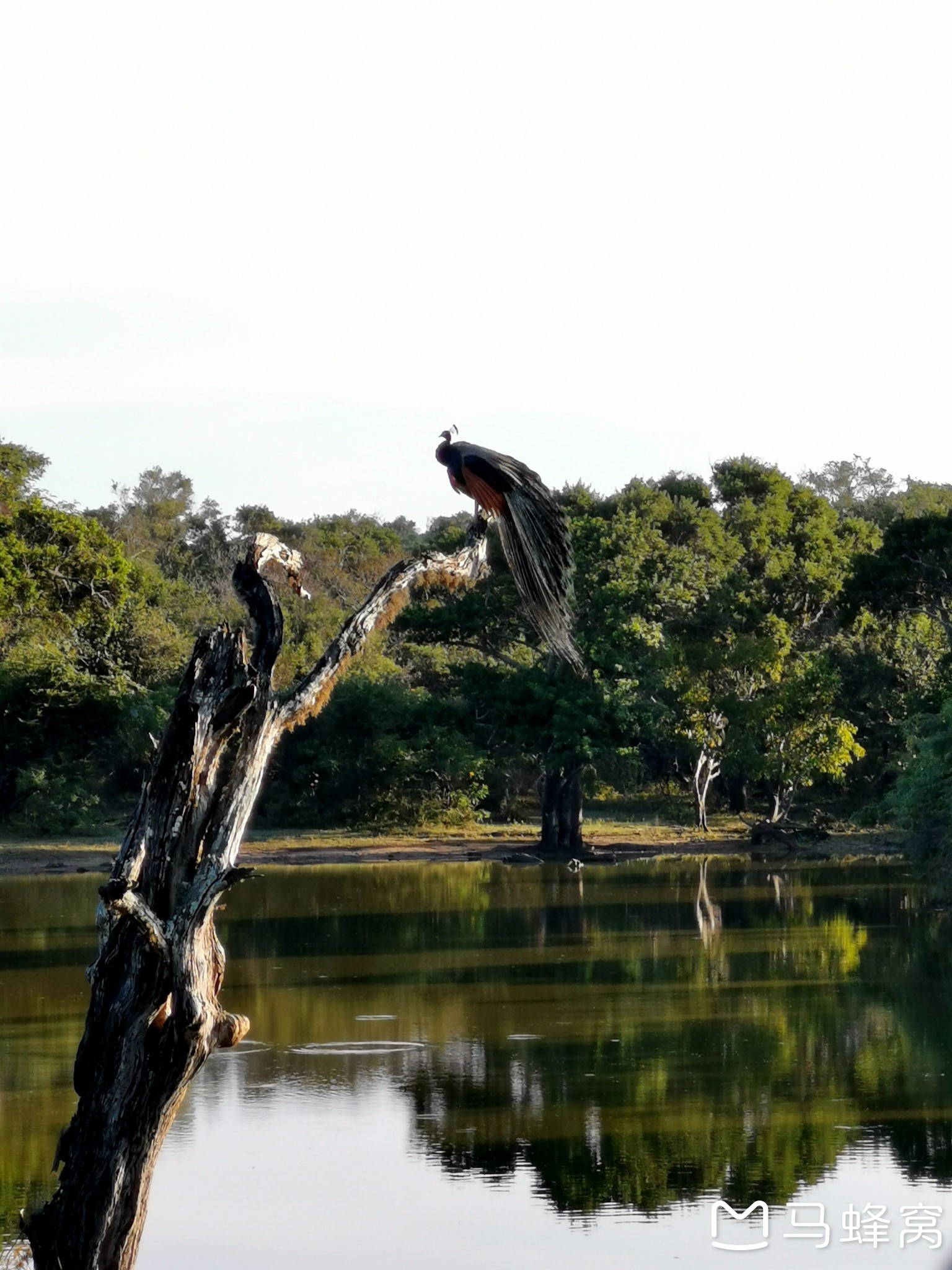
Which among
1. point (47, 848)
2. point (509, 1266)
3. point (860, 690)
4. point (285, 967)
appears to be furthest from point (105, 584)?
point (860, 690)

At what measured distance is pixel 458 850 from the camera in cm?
3453

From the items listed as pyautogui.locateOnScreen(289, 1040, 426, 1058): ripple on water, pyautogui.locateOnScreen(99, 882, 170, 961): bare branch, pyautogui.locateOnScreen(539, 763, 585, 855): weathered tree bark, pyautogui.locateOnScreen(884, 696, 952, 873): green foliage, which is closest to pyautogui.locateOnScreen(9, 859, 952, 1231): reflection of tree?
pyautogui.locateOnScreen(289, 1040, 426, 1058): ripple on water

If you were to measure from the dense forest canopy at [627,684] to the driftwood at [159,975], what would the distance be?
25.8 meters

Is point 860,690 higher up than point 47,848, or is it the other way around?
point 860,690

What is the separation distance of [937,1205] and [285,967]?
10918mm

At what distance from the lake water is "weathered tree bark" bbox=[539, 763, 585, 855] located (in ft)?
33.2

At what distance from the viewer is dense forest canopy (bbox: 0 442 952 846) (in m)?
33.8

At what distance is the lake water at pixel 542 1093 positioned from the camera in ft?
32.1

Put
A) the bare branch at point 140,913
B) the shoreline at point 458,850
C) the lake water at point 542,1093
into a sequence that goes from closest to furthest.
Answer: the bare branch at point 140,913 < the lake water at point 542,1093 < the shoreline at point 458,850

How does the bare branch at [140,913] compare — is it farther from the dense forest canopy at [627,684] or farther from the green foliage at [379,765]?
the green foliage at [379,765]

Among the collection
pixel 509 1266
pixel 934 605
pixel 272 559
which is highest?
pixel 934 605

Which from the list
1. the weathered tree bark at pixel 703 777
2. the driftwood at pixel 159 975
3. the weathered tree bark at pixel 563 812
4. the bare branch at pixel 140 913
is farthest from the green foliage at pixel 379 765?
the bare branch at pixel 140 913

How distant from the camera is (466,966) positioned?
19.4 m

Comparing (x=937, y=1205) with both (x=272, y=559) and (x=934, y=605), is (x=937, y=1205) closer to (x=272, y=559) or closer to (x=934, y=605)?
(x=272, y=559)
